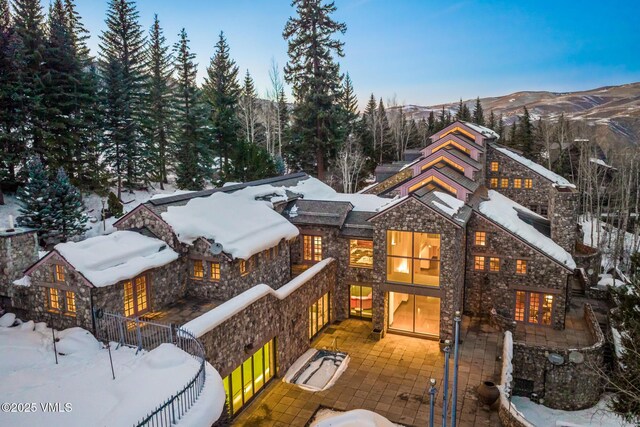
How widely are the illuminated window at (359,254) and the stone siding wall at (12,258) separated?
43.7 feet

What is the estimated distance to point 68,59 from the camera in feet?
89.9

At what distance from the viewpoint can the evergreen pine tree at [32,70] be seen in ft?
83.3

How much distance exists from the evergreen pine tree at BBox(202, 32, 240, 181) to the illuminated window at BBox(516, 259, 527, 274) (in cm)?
2649

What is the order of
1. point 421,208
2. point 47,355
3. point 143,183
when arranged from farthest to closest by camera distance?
point 143,183, point 421,208, point 47,355

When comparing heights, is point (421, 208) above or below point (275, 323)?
above

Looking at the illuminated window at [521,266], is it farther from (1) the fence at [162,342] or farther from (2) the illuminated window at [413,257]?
(1) the fence at [162,342]

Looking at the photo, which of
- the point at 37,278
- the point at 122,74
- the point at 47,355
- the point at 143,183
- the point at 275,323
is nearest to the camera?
the point at 47,355

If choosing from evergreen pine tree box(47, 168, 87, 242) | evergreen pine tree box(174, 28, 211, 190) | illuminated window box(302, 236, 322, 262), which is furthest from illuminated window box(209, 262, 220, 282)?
evergreen pine tree box(174, 28, 211, 190)

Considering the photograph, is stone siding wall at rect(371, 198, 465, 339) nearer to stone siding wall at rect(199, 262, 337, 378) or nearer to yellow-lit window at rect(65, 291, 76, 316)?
stone siding wall at rect(199, 262, 337, 378)

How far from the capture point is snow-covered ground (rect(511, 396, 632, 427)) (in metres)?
15.9

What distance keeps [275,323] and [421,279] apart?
23.6 feet

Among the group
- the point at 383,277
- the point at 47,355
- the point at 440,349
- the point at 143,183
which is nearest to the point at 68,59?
the point at 143,183

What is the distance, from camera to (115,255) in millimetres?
13586

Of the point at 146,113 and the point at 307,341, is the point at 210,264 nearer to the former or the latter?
the point at 307,341
